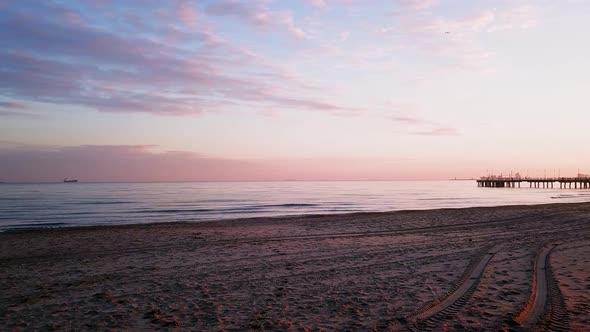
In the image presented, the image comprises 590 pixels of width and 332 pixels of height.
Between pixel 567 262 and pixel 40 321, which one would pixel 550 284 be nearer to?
pixel 567 262

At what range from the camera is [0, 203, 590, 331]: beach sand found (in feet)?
22.0

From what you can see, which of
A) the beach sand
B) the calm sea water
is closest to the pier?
the calm sea water

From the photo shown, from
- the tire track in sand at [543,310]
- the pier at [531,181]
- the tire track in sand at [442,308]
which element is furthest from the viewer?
the pier at [531,181]

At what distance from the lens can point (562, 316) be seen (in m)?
6.56

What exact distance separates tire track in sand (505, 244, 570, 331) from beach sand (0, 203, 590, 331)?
28 mm

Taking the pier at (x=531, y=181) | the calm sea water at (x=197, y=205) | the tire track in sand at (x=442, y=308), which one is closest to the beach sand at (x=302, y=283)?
the tire track in sand at (x=442, y=308)

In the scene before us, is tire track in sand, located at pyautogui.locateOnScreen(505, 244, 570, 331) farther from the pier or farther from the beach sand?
the pier

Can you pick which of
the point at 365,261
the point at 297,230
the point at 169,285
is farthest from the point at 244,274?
the point at 297,230

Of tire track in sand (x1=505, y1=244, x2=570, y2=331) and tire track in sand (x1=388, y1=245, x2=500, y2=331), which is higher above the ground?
tire track in sand (x1=505, y1=244, x2=570, y2=331)

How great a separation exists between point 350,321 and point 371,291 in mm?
1955

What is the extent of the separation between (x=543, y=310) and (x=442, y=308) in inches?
65.7

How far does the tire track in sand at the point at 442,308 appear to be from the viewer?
6371mm

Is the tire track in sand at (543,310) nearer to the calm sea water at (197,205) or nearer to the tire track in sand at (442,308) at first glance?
the tire track in sand at (442,308)

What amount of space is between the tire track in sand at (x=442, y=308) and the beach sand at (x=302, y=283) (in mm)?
27
